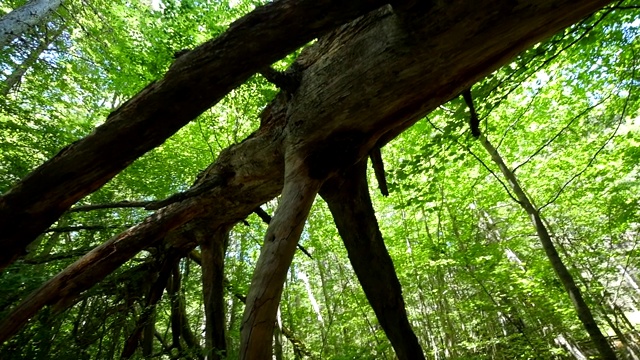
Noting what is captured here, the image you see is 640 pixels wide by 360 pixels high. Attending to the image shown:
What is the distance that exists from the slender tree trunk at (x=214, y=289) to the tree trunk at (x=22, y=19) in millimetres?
6098

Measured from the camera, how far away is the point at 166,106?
1334mm

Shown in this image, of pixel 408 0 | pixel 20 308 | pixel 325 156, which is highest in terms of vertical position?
pixel 408 0

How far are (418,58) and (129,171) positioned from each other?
5894 millimetres

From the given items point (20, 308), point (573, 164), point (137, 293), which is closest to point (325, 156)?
point (20, 308)

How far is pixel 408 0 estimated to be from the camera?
1252 mm

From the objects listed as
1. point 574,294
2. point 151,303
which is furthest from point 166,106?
point 574,294

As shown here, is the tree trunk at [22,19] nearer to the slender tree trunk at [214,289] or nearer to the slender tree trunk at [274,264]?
the slender tree trunk at [214,289]

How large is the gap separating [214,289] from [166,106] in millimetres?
2010

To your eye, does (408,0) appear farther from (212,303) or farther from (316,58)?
(212,303)

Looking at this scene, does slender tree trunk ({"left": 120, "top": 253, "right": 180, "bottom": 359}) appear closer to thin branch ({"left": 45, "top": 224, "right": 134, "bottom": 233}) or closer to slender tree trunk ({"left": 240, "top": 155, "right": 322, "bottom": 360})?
thin branch ({"left": 45, "top": 224, "right": 134, "bottom": 233})

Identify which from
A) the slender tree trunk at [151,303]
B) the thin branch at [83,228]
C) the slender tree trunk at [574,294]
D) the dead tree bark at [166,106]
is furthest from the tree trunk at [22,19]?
Answer: the slender tree trunk at [574,294]

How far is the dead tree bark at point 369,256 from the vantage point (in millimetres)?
2074

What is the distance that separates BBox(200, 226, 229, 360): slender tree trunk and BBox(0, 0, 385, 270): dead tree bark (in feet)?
4.65

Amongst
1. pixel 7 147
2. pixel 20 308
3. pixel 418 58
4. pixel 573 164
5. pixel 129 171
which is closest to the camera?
pixel 418 58
